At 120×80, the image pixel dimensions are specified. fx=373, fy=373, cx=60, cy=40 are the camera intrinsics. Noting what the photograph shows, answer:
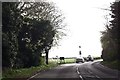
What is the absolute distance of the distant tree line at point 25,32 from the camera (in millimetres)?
40906

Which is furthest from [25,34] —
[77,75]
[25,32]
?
[77,75]

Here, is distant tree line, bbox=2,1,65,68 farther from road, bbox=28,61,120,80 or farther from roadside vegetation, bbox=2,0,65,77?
road, bbox=28,61,120,80

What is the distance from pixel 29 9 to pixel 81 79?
2631 centimetres

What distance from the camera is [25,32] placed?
5666cm

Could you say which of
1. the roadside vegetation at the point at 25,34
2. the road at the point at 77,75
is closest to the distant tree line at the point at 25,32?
the roadside vegetation at the point at 25,34

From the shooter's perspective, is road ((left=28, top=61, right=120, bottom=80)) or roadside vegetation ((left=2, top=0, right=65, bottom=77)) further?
roadside vegetation ((left=2, top=0, right=65, bottom=77))

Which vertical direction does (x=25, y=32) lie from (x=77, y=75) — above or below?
above

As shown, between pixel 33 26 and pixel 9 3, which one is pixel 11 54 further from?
pixel 33 26

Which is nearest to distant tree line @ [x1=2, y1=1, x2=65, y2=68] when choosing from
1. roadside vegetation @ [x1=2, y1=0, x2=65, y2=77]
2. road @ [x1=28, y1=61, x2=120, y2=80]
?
roadside vegetation @ [x1=2, y1=0, x2=65, y2=77]

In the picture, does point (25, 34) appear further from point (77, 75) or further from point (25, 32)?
point (77, 75)

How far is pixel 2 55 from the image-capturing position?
39562mm

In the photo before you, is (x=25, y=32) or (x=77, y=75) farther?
(x=25, y=32)

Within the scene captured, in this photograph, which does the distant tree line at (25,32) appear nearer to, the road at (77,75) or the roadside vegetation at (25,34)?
the roadside vegetation at (25,34)

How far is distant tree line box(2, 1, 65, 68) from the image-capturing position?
40.9 metres
